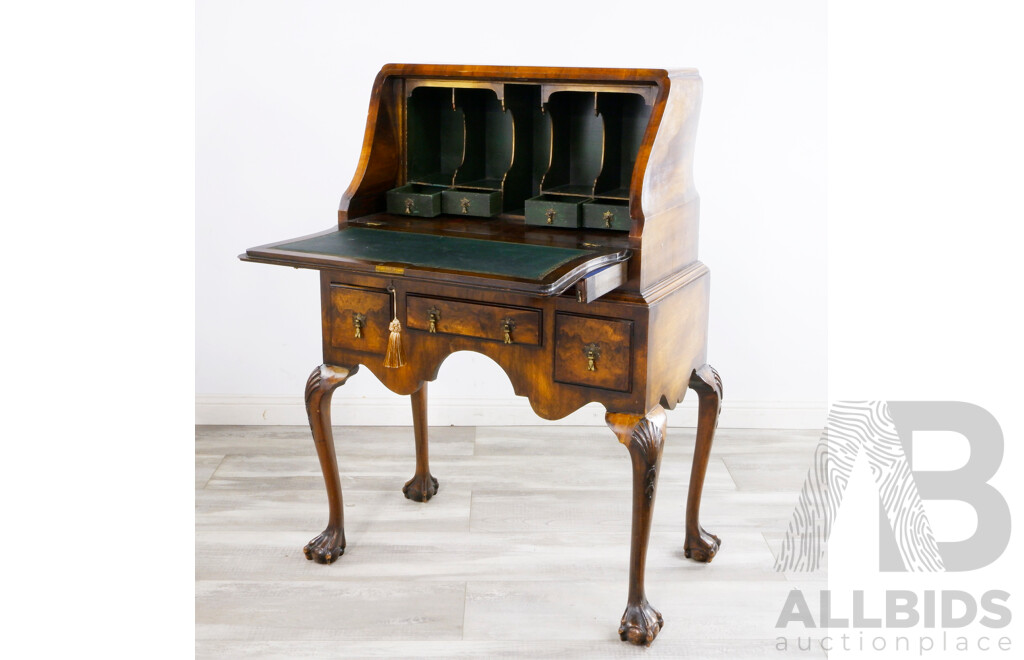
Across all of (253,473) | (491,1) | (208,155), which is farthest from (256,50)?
(253,473)

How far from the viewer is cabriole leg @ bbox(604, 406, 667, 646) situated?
86.0 inches

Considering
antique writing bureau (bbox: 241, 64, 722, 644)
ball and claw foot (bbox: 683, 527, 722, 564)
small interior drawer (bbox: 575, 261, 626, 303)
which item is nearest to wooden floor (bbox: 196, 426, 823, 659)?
ball and claw foot (bbox: 683, 527, 722, 564)

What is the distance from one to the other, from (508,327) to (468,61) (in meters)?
1.55

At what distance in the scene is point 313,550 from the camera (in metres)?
2.68

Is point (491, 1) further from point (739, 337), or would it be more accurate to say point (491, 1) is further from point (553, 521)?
point (553, 521)

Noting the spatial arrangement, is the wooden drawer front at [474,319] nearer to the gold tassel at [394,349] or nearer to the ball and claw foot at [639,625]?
the gold tassel at [394,349]

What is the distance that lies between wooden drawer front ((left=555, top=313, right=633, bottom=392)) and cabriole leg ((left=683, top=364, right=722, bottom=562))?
1.52 ft

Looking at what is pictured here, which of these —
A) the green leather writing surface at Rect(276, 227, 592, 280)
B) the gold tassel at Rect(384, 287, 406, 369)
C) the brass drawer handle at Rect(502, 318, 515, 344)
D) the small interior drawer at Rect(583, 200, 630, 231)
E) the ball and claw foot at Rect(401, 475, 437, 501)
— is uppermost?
the small interior drawer at Rect(583, 200, 630, 231)

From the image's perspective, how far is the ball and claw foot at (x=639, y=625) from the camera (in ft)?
7.47

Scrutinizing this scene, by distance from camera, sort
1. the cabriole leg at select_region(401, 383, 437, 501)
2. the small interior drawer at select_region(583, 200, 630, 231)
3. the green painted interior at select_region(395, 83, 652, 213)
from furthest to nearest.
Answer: the cabriole leg at select_region(401, 383, 437, 501)
the green painted interior at select_region(395, 83, 652, 213)
the small interior drawer at select_region(583, 200, 630, 231)

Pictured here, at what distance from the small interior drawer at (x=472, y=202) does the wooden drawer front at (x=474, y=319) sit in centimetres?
35

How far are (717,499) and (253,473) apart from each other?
5.20ft

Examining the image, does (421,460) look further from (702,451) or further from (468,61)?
(468,61)

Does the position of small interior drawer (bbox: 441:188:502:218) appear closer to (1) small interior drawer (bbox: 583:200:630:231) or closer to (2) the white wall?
(1) small interior drawer (bbox: 583:200:630:231)
